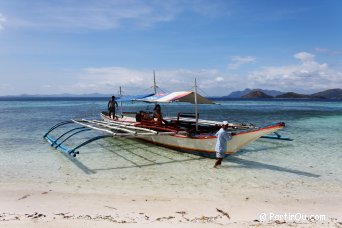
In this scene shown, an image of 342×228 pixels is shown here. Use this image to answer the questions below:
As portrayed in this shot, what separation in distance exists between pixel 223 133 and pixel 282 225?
4978mm

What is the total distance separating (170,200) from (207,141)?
4493 mm

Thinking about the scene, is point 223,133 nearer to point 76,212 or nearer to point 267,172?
point 267,172

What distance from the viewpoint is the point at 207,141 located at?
12.0 m

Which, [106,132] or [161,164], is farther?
[106,132]

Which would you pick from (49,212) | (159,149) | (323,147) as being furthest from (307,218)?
(323,147)

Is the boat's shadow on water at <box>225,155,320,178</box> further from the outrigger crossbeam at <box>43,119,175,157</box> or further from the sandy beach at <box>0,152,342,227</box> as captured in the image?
the outrigger crossbeam at <box>43,119,175,157</box>

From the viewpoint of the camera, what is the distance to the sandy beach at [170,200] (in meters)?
6.39

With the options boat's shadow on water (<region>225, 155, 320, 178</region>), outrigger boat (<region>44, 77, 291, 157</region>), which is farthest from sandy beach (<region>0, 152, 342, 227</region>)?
outrigger boat (<region>44, 77, 291, 157</region>)

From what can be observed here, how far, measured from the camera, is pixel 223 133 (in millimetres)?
10922

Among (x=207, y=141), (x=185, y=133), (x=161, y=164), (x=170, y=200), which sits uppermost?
(x=185, y=133)

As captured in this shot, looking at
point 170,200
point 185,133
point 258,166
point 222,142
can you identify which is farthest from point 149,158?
point 170,200

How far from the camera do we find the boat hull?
444 inches

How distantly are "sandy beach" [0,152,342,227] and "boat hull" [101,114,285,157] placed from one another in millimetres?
1037

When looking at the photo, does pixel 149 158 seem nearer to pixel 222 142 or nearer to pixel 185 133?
pixel 185 133
